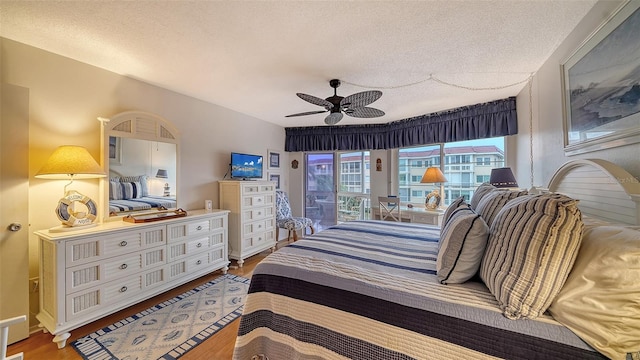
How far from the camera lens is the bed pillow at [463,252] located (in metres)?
1.17

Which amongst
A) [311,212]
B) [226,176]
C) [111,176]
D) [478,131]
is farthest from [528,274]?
[311,212]

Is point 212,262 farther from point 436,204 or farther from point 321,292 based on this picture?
point 436,204

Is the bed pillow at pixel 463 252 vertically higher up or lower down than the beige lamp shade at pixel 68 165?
lower down

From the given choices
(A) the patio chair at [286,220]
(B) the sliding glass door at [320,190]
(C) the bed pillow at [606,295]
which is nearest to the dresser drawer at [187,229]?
(A) the patio chair at [286,220]

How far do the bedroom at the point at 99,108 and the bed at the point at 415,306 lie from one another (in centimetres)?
55

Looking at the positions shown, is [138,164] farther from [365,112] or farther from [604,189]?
[604,189]

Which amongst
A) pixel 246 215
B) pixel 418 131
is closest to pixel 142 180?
pixel 246 215

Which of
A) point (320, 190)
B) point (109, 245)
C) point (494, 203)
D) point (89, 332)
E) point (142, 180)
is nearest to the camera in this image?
point (494, 203)

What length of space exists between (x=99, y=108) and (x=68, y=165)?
758 mm

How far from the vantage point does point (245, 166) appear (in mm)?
3795

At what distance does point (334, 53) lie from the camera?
1993mm

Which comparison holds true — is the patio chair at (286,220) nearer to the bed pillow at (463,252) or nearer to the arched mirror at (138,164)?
the arched mirror at (138,164)

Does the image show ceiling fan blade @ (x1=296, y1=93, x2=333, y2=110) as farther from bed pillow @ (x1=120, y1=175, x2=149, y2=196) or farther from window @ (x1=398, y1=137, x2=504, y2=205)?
window @ (x1=398, y1=137, x2=504, y2=205)

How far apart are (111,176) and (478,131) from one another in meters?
4.56
